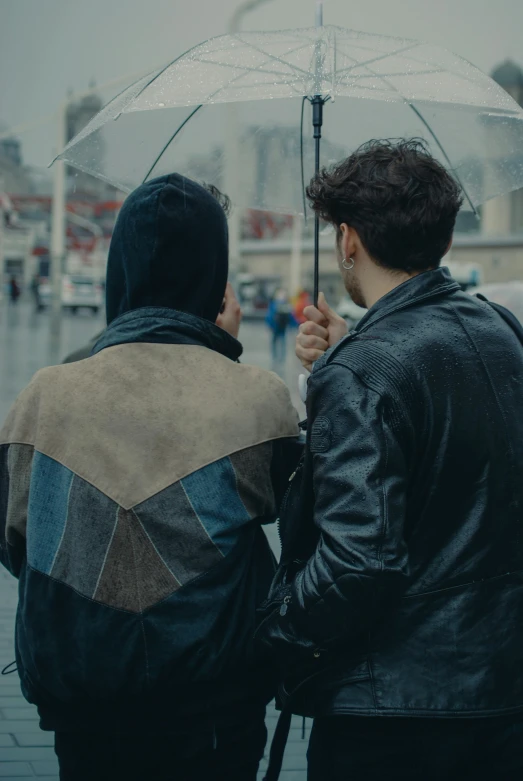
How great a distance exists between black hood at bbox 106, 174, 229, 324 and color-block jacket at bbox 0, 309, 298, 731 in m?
0.05

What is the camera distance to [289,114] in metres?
3.59

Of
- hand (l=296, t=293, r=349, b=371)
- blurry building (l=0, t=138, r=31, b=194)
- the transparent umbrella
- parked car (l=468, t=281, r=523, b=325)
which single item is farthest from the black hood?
blurry building (l=0, t=138, r=31, b=194)

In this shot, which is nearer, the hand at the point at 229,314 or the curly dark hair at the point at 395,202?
the curly dark hair at the point at 395,202

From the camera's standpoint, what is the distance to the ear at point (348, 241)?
2.10m

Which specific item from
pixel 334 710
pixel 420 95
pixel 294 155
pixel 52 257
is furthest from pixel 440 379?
pixel 52 257

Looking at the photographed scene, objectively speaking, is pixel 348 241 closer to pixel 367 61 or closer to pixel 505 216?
pixel 367 61

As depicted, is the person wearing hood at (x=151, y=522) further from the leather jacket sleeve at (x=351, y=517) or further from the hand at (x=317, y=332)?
the hand at (x=317, y=332)

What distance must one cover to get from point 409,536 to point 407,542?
11 mm

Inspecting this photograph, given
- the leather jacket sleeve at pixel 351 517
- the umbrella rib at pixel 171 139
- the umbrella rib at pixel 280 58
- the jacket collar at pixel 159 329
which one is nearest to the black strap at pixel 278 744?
the leather jacket sleeve at pixel 351 517

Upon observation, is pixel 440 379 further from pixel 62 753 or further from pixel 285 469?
pixel 62 753

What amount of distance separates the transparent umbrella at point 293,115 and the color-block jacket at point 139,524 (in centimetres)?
94

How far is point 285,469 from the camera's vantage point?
7.28 ft

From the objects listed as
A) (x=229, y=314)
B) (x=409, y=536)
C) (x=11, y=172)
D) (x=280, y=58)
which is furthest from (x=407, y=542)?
(x=11, y=172)

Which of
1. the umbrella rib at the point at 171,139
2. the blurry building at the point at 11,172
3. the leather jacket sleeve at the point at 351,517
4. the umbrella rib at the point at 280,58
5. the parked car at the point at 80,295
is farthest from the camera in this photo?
the blurry building at the point at 11,172
